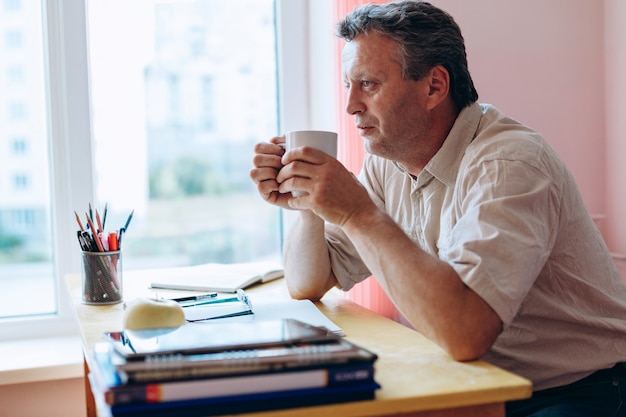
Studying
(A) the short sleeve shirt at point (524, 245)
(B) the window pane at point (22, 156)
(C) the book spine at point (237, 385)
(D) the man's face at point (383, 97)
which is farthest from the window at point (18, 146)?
(C) the book spine at point (237, 385)

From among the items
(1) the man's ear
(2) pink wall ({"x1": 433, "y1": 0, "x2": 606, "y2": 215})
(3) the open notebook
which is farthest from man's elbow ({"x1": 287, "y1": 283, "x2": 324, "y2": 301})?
(2) pink wall ({"x1": 433, "y1": 0, "x2": 606, "y2": 215})

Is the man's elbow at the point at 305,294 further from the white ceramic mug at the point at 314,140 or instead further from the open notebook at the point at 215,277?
the white ceramic mug at the point at 314,140

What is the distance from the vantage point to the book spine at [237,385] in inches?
27.7

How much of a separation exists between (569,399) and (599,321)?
5.7 inches

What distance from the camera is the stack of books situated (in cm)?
71

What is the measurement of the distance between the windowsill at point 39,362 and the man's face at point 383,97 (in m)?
1.10

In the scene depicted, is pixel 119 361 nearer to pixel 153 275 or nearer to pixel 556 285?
pixel 556 285

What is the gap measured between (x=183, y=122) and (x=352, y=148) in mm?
578

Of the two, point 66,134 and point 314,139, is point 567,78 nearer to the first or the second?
point 314,139

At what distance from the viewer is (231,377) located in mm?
728

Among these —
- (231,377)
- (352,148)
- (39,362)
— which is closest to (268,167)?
(231,377)

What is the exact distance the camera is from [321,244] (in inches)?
56.9

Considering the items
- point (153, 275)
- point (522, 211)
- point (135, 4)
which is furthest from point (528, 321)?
point (135, 4)

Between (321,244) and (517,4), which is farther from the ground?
(517,4)
